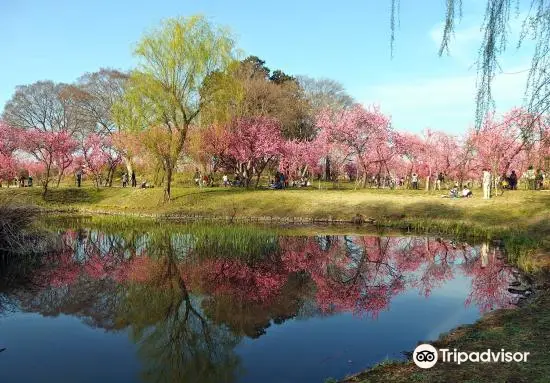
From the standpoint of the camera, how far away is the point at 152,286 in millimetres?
11211

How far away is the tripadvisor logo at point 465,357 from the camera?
5391 millimetres

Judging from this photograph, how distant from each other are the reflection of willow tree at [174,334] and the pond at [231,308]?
3 cm

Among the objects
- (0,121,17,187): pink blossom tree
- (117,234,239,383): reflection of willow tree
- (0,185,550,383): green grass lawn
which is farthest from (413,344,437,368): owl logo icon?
(0,121,17,187): pink blossom tree

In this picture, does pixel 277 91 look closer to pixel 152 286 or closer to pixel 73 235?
pixel 73 235

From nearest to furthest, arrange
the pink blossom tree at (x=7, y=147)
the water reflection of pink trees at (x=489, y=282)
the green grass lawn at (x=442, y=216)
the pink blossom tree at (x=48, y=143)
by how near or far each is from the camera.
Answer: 1. the green grass lawn at (x=442, y=216)
2. the water reflection of pink trees at (x=489, y=282)
3. the pink blossom tree at (x=48, y=143)
4. the pink blossom tree at (x=7, y=147)

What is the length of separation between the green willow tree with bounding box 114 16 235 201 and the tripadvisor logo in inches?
1048

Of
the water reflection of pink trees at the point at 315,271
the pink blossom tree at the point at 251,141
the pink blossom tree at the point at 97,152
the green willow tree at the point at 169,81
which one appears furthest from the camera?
the pink blossom tree at the point at 97,152

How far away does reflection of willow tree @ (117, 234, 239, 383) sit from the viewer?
652cm

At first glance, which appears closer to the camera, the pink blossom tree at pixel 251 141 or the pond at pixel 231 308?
the pond at pixel 231 308

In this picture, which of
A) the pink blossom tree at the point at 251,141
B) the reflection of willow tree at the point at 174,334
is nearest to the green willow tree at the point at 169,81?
the pink blossom tree at the point at 251,141

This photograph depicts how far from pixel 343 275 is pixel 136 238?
1053 cm

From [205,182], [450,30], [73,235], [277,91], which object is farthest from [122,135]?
[450,30]

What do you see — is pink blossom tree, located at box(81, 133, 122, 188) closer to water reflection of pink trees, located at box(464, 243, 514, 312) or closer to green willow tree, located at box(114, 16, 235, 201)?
green willow tree, located at box(114, 16, 235, 201)

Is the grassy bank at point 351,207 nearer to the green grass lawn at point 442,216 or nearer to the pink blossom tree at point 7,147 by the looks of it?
the green grass lawn at point 442,216
